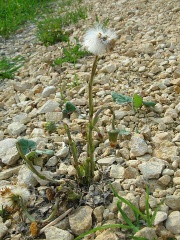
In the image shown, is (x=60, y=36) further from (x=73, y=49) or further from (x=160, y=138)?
(x=160, y=138)

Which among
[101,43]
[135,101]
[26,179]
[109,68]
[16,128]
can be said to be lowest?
[26,179]

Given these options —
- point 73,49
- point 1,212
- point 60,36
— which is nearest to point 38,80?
point 73,49

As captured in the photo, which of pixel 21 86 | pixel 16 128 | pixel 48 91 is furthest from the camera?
pixel 21 86

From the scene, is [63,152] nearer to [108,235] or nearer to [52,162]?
[52,162]

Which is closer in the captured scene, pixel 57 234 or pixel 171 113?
pixel 57 234

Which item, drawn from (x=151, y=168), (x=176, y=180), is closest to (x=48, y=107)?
(x=151, y=168)

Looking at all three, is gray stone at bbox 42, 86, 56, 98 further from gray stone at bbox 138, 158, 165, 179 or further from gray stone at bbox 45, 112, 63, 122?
gray stone at bbox 138, 158, 165, 179
